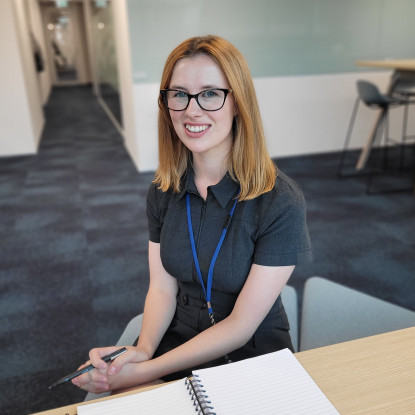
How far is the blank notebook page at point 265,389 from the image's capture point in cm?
71

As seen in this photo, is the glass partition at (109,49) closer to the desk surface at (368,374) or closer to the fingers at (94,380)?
the fingers at (94,380)


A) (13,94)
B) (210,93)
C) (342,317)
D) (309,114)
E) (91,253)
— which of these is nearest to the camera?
(210,93)

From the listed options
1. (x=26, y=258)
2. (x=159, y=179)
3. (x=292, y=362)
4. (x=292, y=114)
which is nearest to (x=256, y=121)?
(x=159, y=179)

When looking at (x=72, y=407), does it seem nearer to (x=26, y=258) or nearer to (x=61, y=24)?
(x=26, y=258)

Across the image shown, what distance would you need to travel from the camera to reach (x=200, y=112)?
1105mm

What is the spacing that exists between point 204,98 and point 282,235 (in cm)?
41

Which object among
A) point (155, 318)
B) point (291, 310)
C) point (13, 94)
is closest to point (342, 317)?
point (291, 310)

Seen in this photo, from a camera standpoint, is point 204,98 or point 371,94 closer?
point 204,98

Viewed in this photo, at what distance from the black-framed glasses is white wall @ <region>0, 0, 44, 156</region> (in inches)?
188

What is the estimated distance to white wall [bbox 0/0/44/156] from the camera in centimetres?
497

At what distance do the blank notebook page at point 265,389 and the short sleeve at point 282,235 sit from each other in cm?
31

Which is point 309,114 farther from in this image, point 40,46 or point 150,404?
point 40,46

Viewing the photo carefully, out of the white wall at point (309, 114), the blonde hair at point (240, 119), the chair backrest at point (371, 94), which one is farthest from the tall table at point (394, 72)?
the blonde hair at point (240, 119)

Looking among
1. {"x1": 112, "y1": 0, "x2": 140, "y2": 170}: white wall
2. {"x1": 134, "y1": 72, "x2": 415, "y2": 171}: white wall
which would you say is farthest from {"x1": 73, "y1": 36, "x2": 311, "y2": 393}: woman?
{"x1": 134, "y1": 72, "x2": 415, "y2": 171}: white wall
